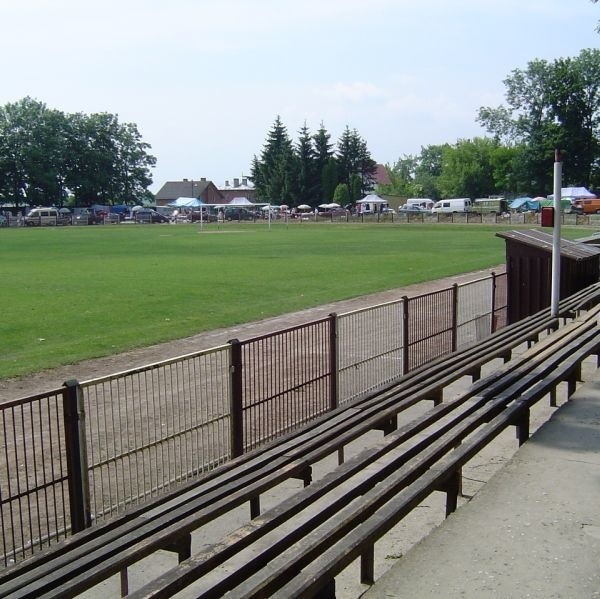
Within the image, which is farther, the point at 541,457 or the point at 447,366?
the point at 447,366

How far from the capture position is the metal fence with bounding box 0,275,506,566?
6684 millimetres

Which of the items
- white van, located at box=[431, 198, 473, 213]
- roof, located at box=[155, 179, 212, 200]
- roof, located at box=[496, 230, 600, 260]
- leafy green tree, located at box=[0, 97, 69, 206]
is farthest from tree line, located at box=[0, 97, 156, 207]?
roof, located at box=[496, 230, 600, 260]

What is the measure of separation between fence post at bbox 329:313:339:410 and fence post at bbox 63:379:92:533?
13.6 feet

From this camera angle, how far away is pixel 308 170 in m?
114

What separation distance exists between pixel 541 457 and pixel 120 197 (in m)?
127

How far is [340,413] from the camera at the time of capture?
25.6ft

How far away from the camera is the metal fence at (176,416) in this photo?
668 cm

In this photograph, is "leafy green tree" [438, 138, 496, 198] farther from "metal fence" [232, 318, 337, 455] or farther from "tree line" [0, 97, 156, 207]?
"metal fence" [232, 318, 337, 455]

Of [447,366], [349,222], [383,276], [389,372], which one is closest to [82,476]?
[447,366]

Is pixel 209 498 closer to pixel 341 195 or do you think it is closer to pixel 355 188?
pixel 341 195

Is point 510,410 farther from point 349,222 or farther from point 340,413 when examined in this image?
point 349,222

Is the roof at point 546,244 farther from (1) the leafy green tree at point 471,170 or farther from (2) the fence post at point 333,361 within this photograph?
(1) the leafy green tree at point 471,170

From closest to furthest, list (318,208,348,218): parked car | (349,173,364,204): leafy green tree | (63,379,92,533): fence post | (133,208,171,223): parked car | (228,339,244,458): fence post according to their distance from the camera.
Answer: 1. (63,379,92,533): fence post
2. (228,339,244,458): fence post
3. (318,208,348,218): parked car
4. (133,208,171,223): parked car
5. (349,173,364,204): leafy green tree

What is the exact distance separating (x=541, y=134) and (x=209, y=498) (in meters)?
106
